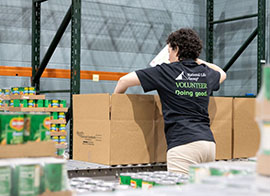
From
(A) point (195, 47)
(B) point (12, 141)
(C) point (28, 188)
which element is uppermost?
(A) point (195, 47)

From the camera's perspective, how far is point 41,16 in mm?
6730

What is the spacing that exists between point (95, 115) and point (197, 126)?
821 mm

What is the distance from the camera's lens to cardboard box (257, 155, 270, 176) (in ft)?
5.59

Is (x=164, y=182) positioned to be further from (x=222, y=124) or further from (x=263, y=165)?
(x=222, y=124)

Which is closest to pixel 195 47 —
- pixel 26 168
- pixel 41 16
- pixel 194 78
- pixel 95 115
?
pixel 194 78

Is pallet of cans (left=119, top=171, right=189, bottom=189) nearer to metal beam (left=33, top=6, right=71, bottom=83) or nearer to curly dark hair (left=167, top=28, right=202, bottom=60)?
curly dark hair (left=167, top=28, right=202, bottom=60)

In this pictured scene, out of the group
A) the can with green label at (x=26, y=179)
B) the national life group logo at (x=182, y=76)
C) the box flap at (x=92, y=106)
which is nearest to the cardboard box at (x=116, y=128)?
the box flap at (x=92, y=106)

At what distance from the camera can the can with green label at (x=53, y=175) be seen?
1800mm

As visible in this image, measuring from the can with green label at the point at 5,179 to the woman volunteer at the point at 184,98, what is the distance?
67.0 inches

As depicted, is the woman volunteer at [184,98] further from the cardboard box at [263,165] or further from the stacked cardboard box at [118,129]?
the cardboard box at [263,165]

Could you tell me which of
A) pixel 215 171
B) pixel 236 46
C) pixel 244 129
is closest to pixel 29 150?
pixel 215 171

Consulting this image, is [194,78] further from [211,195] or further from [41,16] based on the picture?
[41,16]

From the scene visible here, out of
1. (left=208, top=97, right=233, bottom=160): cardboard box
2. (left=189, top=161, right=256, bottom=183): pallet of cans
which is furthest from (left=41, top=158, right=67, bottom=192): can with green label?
(left=208, top=97, right=233, bottom=160): cardboard box

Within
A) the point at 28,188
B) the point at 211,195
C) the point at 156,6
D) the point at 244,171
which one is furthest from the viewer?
the point at 156,6
